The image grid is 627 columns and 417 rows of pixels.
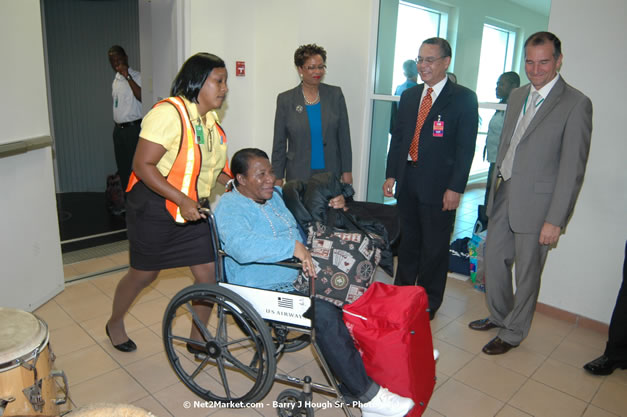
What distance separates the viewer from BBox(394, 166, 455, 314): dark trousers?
2.86 metres

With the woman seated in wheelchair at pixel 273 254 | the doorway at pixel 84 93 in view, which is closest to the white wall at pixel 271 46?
the doorway at pixel 84 93

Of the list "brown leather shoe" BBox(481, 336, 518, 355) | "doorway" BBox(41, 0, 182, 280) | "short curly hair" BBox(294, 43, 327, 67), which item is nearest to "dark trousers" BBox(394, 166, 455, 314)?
"brown leather shoe" BBox(481, 336, 518, 355)

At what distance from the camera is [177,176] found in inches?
82.7

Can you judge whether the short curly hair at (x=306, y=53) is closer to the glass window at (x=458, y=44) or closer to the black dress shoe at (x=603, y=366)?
the glass window at (x=458, y=44)

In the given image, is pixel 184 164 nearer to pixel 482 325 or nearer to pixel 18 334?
pixel 18 334

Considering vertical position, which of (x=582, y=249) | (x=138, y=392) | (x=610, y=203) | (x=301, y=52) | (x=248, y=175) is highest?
(x=301, y=52)

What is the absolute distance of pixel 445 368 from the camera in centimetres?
249

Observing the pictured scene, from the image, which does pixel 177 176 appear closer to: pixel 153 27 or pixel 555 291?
pixel 153 27

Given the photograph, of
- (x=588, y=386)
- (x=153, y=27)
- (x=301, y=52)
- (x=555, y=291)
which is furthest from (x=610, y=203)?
(x=153, y=27)

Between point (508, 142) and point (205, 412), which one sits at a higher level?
point (508, 142)

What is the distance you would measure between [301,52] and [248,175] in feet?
4.71

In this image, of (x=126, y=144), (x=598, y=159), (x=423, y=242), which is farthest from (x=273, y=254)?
(x=126, y=144)

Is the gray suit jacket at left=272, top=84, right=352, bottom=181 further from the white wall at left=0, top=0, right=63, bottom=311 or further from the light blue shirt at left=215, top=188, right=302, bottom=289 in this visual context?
the white wall at left=0, top=0, right=63, bottom=311

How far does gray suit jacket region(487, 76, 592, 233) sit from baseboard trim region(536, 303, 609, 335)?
908 millimetres
